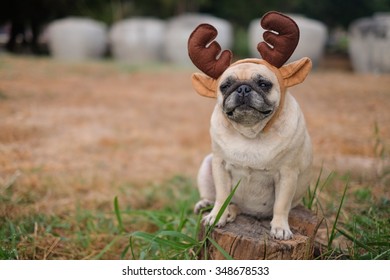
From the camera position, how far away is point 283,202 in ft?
4.52

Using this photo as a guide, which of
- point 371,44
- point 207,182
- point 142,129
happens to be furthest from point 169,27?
point 207,182

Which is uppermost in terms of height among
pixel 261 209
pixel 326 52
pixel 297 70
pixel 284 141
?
pixel 297 70

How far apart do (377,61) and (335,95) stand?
2.52 meters

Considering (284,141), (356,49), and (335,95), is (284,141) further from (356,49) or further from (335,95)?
(356,49)

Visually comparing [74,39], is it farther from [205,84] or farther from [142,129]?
[205,84]

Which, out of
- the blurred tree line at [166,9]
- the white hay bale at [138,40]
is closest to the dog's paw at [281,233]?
the blurred tree line at [166,9]

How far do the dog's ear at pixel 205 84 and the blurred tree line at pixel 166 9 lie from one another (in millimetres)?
7140

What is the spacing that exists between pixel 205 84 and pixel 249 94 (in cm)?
21

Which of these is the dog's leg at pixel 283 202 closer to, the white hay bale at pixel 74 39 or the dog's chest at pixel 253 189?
the dog's chest at pixel 253 189

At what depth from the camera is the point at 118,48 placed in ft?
31.8

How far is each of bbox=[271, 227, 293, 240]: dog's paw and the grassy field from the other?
16 centimetres

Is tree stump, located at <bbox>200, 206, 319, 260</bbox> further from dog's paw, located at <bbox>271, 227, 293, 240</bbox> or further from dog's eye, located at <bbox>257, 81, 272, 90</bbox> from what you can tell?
dog's eye, located at <bbox>257, 81, 272, 90</bbox>

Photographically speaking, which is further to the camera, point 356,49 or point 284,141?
point 356,49
